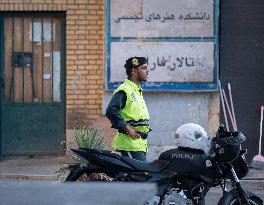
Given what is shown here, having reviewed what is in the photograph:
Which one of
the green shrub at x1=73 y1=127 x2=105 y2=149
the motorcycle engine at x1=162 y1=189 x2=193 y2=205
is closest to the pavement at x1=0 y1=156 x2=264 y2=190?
the green shrub at x1=73 y1=127 x2=105 y2=149

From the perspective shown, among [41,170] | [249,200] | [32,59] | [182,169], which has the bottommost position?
[41,170]

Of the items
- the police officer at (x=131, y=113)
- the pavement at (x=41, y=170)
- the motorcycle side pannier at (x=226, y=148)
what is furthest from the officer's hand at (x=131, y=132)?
the pavement at (x=41, y=170)

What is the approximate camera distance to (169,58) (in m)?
12.3

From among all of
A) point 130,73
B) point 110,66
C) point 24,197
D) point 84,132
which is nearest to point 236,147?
point 130,73

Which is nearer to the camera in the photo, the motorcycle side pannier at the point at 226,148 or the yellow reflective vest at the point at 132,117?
the motorcycle side pannier at the point at 226,148

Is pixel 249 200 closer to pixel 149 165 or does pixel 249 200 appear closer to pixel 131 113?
pixel 149 165

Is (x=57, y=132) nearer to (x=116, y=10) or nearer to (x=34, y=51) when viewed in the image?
(x=34, y=51)

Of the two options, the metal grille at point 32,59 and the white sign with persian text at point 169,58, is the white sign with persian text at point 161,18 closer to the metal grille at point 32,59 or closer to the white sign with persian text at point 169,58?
the white sign with persian text at point 169,58

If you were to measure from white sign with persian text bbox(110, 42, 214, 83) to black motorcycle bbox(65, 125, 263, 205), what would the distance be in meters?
6.04

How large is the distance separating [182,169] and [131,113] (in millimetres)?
1358

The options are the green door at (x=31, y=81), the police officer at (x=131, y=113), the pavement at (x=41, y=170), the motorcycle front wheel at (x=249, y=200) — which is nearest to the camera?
the motorcycle front wheel at (x=249, y=200)

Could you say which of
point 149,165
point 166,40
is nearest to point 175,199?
point 149,165

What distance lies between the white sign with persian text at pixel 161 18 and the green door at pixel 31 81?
3.60ft

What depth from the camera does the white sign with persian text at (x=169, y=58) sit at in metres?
12.3
